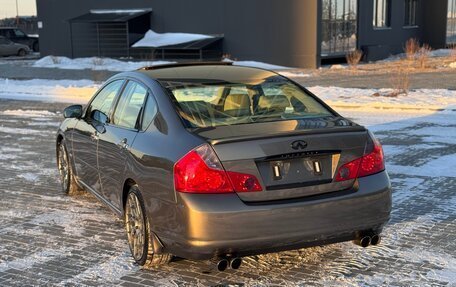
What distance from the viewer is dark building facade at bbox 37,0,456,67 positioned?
27.1m

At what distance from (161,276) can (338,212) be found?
1.44m

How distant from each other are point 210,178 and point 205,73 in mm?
1576

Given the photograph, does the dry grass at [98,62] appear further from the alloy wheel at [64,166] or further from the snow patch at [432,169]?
the snow patch at [432,169]

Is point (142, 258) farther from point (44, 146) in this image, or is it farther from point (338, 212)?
point (44, 146)

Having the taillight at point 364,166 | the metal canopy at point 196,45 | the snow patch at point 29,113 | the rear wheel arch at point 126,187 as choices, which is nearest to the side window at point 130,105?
the rear wheel arch at point 126,187

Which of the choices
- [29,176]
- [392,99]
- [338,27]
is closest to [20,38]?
[338,27]

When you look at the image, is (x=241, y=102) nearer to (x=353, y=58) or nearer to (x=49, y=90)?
(x=49, y=90)

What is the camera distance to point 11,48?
4109 centimetres

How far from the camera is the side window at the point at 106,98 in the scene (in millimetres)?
5602

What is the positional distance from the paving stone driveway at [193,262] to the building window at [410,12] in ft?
104

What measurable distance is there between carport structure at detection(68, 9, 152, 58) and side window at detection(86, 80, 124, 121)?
83.7 ft

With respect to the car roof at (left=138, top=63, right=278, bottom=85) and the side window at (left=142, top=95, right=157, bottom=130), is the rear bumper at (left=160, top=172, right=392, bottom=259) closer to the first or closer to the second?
the side window at (left=142, top=95, right=157, bottom=130)

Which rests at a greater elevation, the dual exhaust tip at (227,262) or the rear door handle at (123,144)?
the rear door handle at (123,144)

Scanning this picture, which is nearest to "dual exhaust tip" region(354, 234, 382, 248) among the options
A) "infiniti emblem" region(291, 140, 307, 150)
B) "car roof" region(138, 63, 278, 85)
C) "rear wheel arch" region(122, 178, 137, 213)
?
"infiniti emblem" region(291, 140, 307, 150)
